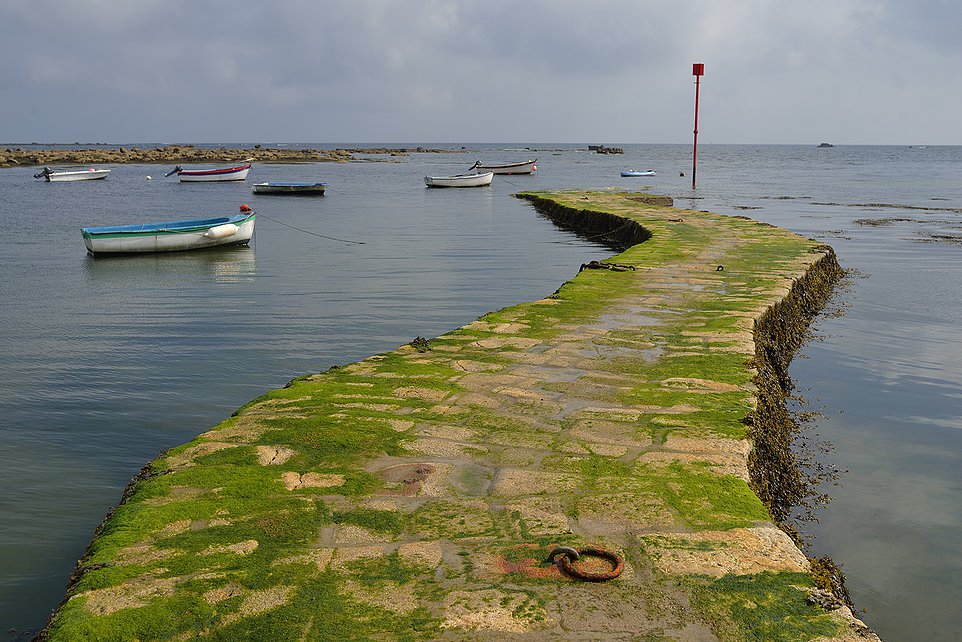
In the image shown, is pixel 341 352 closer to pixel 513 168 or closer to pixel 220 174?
pixel 220 174

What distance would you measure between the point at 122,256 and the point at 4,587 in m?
17.5

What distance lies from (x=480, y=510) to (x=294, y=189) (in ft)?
138

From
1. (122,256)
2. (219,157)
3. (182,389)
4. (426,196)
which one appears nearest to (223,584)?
(182,389)

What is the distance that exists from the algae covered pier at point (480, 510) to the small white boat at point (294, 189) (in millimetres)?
37365

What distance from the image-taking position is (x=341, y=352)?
10.3 metres

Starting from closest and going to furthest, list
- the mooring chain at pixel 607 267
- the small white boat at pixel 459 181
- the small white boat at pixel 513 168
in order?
the mooring chain at pixel 607 267, the small white boat at pixel 459 181, the small white boat at pixel 513 168

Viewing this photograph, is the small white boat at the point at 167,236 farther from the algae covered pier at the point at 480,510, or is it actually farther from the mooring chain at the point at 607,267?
the algae covered pier at the point at 480,510

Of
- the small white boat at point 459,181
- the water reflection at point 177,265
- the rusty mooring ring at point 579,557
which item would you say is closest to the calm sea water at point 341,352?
the water reflection at point 177,265

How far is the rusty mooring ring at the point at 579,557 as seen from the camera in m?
3.58

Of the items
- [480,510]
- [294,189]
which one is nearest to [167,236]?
[480,510]

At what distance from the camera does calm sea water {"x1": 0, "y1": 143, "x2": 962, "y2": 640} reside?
5.39 m

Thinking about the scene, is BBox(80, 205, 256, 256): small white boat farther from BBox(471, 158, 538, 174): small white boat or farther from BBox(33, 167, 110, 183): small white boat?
BBox(33, 167, 110, 183): small white boat

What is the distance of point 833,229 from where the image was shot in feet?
80.0

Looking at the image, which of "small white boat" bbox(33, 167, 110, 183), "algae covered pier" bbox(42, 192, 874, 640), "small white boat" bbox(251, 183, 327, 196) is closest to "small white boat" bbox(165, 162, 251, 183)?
"small white boat" bbox(33, 167, 110, 183)
